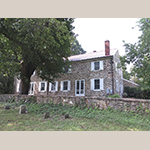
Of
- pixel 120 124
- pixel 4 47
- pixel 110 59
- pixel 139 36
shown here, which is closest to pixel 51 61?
pixel 4 47

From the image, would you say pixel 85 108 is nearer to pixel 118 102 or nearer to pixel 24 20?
pixel 118 102

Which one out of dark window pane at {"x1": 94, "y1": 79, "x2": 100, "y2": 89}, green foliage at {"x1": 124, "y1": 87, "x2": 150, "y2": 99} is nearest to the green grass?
dark window pane at {"x1": 94, "y1": 79, "x2": 100, "y2": 89}

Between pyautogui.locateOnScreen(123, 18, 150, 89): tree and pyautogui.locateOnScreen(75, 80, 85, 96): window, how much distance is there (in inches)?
267

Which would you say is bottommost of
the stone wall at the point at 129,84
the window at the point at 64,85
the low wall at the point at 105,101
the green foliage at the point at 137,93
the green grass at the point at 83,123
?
the green grass at the point at 83,123

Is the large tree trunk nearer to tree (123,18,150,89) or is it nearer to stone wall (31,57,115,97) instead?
stone wall (31,57,115,97)

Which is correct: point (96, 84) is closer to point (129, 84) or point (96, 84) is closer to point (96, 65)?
point (96, 65)

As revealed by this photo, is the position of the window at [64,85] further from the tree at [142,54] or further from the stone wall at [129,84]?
the stone wall at [129,84]

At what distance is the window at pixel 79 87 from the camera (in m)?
16.0

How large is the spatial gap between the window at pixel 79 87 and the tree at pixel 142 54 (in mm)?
6770

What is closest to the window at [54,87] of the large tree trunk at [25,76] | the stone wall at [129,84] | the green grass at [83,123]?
→ the large tree trunk at [25,76]

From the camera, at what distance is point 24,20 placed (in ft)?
21.6

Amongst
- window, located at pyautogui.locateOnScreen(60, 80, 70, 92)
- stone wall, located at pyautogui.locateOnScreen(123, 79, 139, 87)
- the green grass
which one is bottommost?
the green grass

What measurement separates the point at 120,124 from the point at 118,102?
220 cm

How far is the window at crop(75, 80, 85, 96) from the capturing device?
15988mm
